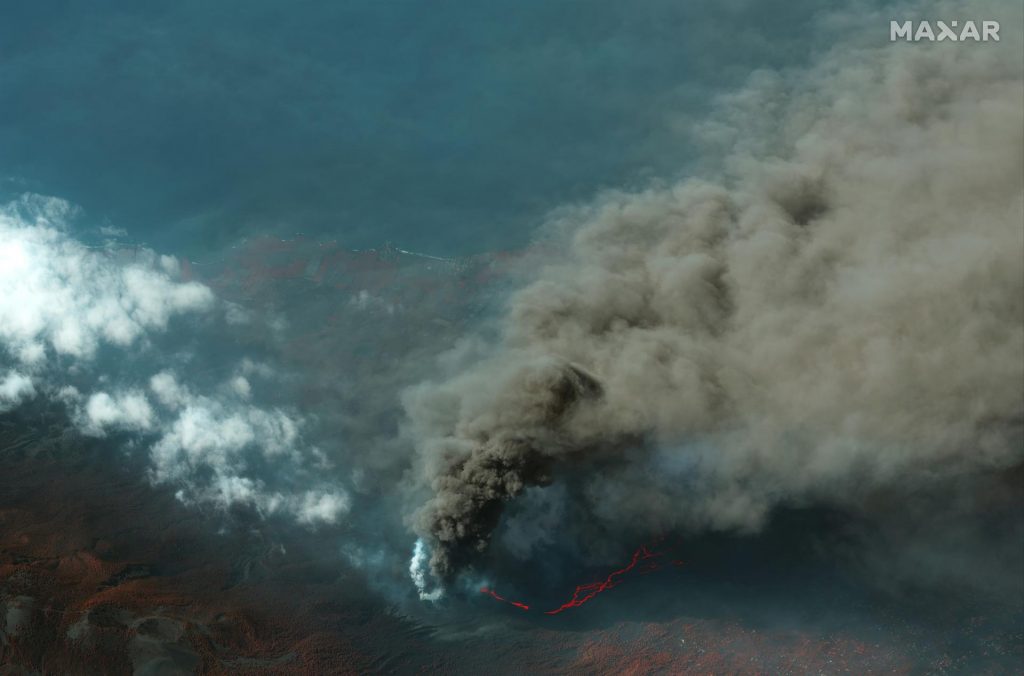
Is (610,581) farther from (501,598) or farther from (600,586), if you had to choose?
(501,598)

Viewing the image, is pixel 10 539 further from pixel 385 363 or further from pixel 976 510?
pixel 976 510

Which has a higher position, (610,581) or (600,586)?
(610,581)

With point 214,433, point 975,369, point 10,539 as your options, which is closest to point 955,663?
point 975,369

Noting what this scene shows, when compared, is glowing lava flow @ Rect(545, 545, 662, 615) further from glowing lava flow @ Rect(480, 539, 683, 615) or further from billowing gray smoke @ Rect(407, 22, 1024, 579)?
billowing gray smoke @ Rect(407, 22, 1024, 579)

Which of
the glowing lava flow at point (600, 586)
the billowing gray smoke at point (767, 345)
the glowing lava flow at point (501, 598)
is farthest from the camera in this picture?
the billowing gray smoke at point (767, 345)

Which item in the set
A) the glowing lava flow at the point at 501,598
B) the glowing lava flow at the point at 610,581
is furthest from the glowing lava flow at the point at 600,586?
the glowing lava flow at the point at 501,598

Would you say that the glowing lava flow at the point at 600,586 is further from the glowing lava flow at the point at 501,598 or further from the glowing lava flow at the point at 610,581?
the glowing lava flow at the point at 501,598

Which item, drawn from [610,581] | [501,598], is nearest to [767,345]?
[610,581]

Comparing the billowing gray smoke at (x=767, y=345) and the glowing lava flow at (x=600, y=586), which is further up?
the billowing gray smoke at (x=767, y=345)
